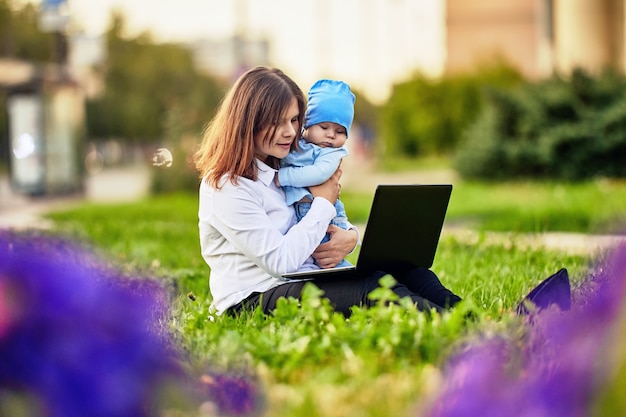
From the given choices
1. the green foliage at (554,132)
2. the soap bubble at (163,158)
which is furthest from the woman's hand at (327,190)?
the green foliage at (554,132)

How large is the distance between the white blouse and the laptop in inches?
4.3

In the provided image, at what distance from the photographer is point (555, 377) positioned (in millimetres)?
1881

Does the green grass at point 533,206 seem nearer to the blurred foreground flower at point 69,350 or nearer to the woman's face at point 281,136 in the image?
the woman's face at point 281,136

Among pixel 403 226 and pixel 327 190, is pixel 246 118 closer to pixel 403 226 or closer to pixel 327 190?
pixel 327 190

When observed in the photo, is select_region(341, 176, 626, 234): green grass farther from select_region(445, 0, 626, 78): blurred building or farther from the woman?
the woman

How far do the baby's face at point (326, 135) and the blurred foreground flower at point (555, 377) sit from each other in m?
A: 1.82

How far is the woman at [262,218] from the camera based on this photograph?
12.0 feet

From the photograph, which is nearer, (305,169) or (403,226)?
(403,226)

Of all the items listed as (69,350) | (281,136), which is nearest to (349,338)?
(69,350)

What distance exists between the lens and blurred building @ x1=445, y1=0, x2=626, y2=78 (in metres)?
20.4

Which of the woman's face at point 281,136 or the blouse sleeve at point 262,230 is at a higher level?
the woman's face at point 281,136

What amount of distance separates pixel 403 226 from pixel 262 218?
541 mm

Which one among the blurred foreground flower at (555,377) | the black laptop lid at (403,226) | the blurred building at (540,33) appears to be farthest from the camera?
the blurred building at (540,33)

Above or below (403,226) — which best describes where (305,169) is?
above
